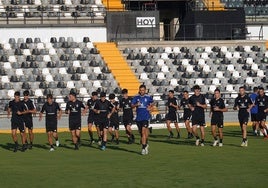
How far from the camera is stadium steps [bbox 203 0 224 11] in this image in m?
55.6

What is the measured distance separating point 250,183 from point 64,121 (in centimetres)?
2182

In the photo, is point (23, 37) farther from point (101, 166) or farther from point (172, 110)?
point (101, 166)

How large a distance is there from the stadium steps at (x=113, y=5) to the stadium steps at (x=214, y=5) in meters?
5.95

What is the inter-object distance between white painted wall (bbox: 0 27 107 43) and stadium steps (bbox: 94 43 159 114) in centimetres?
129

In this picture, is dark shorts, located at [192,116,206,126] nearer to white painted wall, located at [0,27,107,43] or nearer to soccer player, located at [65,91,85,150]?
soccer player, located at [65,91,85,150]

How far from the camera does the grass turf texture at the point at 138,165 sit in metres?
19.4

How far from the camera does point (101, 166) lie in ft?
74.7

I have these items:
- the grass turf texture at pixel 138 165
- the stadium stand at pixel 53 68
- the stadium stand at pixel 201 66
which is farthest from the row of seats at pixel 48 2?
the grass turf texture at pixel 138 165

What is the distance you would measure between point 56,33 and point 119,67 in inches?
209

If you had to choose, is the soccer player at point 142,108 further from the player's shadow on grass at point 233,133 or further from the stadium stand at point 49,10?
the stadium stand at point 49,10

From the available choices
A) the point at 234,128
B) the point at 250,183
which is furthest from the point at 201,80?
the point at 250,183

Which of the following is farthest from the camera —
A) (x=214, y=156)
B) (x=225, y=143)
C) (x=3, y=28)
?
(x=3, y=28)

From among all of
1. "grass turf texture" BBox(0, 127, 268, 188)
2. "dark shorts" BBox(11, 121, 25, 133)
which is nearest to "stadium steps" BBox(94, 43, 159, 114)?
"grass turf texture" BBox(0, 127, 268, 188)

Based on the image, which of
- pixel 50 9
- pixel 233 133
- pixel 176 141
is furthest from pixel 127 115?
Result: pixel 50 9
